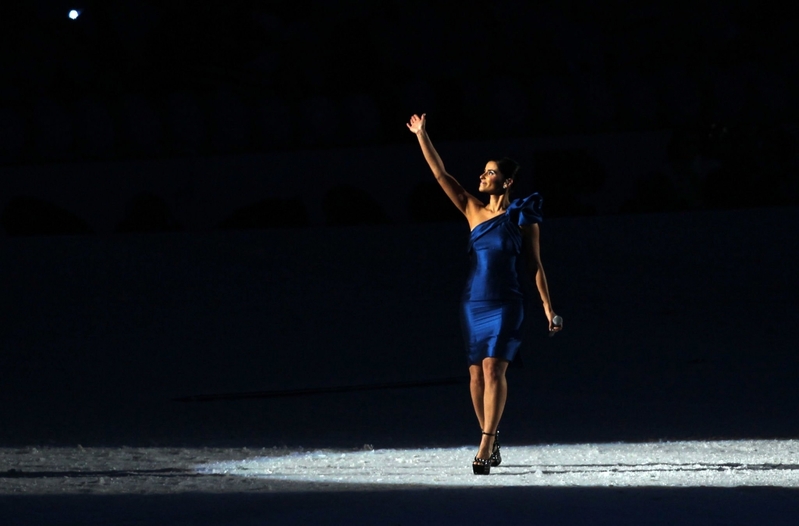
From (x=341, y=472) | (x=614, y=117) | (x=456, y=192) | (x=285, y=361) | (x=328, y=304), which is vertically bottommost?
(x=341, y=472)

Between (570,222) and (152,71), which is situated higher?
(152,71)

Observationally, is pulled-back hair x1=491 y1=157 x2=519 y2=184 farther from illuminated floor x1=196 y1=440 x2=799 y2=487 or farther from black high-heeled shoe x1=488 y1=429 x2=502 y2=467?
illuminated floor x1=196 y1=440 x2=799 y2=487

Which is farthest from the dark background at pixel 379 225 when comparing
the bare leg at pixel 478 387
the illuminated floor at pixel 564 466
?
the bare leg at pixel 478 387

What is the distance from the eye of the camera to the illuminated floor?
5.62m

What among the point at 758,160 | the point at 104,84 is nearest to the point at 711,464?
the point at 758,160

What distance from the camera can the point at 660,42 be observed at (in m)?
21.4

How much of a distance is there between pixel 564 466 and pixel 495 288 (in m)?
1.00

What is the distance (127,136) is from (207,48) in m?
3.28

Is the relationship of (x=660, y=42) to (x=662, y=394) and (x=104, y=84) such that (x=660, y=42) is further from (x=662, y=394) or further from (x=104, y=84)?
(x=662, y=394)

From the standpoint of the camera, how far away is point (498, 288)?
589cm

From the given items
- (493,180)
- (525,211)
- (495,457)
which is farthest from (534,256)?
(495,457)

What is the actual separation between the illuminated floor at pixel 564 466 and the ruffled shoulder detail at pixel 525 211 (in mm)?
1229

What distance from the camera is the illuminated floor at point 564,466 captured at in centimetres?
562

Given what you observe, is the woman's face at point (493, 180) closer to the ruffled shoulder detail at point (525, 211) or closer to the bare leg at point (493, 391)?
the ruffled shoulder detail at point (525, 211)
